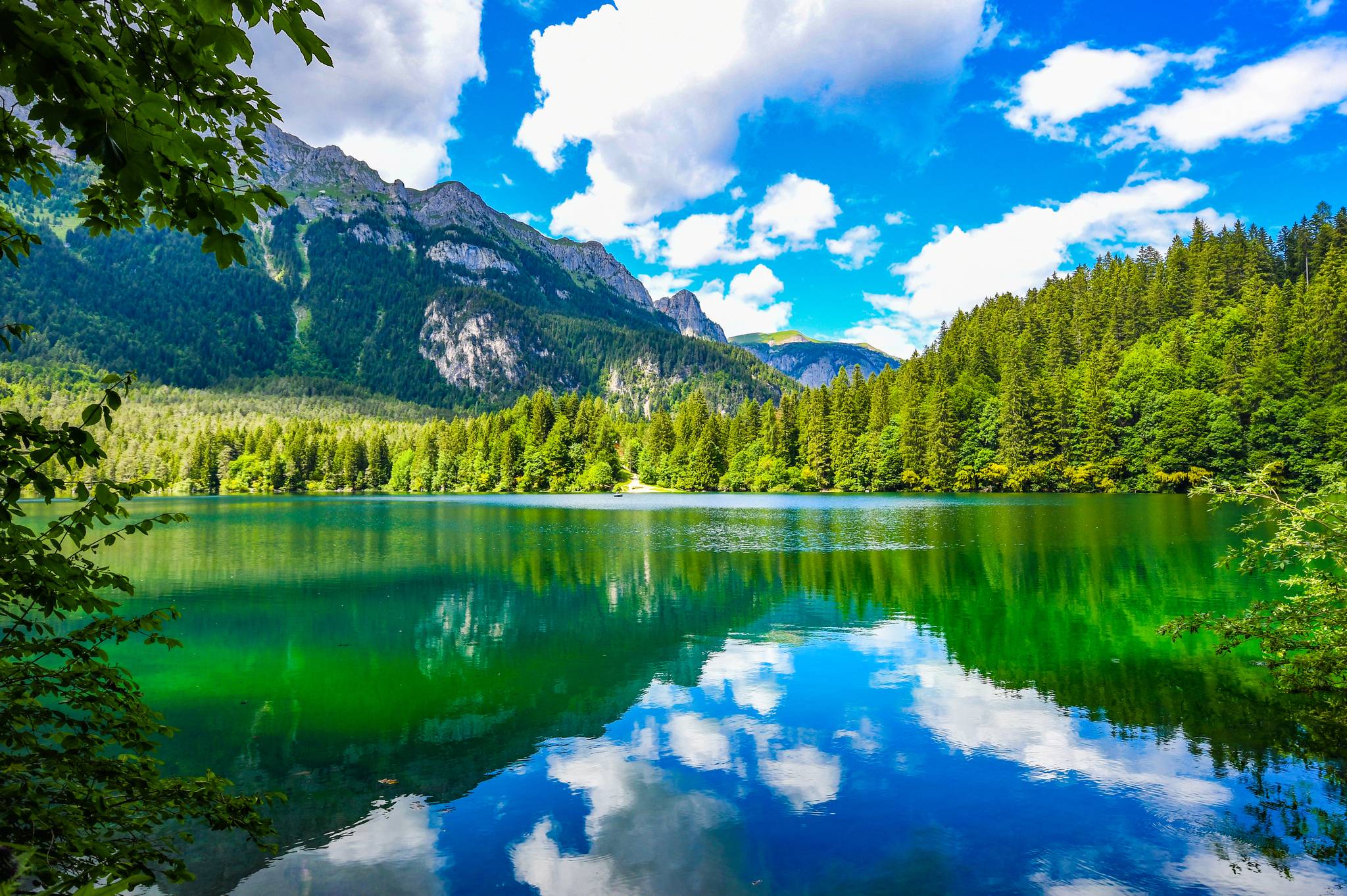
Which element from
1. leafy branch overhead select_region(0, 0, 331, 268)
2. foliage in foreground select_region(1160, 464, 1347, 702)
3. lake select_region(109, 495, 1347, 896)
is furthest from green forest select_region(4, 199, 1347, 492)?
leafy branch overhead select_region(0, 0, 331, 268)

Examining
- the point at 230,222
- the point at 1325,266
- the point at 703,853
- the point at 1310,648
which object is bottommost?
the point at 703,853

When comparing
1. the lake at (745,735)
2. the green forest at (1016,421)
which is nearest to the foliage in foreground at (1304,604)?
the lake at (745,735)

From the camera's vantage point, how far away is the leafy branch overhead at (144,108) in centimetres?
238

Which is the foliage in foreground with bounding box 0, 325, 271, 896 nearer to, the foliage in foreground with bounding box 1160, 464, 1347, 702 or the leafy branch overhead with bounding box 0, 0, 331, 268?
the leafy branch overhead with bounding box 0, 0, 331, 268

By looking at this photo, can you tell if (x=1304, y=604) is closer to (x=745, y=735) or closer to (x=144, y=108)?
(x=745, y=735)

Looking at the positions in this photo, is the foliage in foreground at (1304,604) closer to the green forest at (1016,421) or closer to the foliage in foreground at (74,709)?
the foliage in foreground at (74,709)

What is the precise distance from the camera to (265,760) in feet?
35.5

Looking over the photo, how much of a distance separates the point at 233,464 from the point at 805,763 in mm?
170498

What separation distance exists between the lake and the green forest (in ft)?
233

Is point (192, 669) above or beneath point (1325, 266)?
beneath

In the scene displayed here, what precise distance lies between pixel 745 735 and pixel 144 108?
11.6 m

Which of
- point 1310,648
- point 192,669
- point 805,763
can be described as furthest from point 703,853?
point 192,669

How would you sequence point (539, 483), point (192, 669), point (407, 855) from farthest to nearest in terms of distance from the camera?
point (539, 483) < point (192, 669) < point (407, 855)

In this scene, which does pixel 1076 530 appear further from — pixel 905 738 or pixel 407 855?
pixel 407 855
